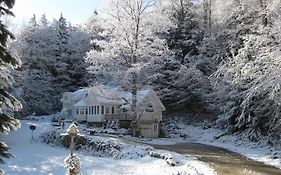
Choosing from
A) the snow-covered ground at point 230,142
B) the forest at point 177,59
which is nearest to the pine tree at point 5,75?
the forest at point 177,59

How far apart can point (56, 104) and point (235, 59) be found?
1510 inches

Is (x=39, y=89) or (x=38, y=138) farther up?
(x=39, y=89)

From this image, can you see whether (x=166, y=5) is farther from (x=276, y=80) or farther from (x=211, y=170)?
(x=211, y=170)

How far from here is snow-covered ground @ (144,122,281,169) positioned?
929 inches

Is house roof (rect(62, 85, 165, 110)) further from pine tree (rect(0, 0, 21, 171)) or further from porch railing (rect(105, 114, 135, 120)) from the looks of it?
pine tree (rect(0, 0, 21, 171))

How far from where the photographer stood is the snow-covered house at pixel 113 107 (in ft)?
117

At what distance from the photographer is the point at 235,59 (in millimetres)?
28609

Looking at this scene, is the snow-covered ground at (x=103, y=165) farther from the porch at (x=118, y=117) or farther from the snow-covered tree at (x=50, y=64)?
the snow-covered tree at (x=50, y=64)

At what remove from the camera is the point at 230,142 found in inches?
1309

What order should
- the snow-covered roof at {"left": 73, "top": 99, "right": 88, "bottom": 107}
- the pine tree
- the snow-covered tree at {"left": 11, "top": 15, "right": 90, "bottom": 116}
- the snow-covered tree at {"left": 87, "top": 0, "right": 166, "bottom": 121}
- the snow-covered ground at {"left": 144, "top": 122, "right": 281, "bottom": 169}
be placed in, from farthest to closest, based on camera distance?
1. the snow-covered tree at {"left": 11, "top": 15, "right": 90, "bottom": 116}
2. the snow-covered roof at {"left": 73, "top": 99, "right": 88, "bottom": 107}
3. the snow-covered tree at {"left": 87, "top": 0, "right": 166, "bottom": 121}
4. the snow-covered ground at {"left": 144, "top": 122, "right": 281, "bottom": 169}
5. the pine tree

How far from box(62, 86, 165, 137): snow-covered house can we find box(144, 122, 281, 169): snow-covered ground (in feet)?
9.51

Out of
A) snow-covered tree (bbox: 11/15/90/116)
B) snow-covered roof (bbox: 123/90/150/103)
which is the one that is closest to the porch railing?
snow-covered roof (bbox: 123/90/150/103)

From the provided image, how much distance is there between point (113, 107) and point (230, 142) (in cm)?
1668

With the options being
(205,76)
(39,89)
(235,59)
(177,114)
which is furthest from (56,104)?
(235,59)
